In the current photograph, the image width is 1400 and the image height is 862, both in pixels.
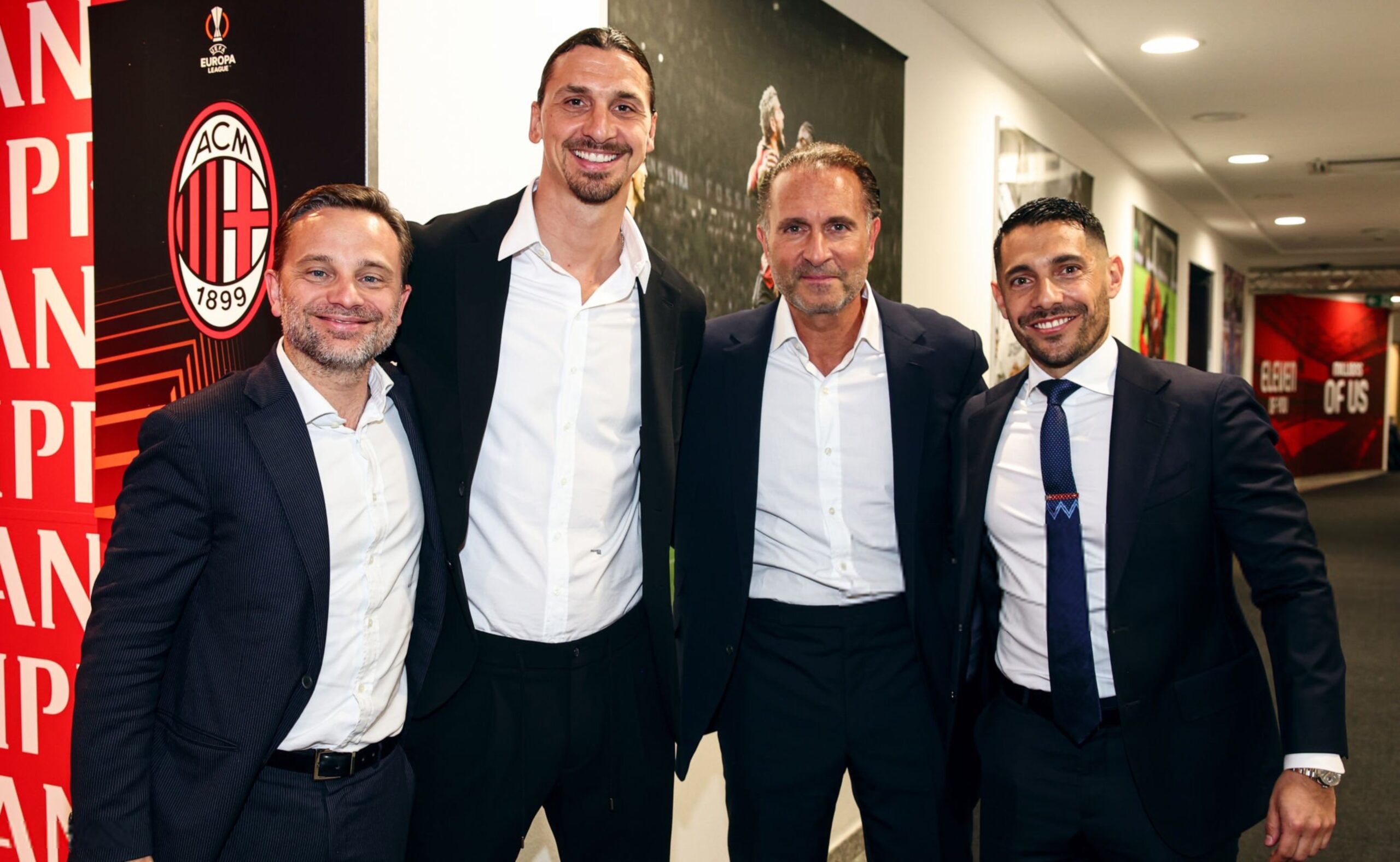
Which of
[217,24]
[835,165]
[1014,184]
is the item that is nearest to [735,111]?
[835,165]

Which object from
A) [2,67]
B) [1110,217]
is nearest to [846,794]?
[2,67]

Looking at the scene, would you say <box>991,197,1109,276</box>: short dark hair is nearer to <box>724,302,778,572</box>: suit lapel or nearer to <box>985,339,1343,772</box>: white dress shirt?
<box>985,339,1343,772</box>: white dress shirt

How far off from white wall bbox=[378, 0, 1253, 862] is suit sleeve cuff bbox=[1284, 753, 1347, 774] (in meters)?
1.72

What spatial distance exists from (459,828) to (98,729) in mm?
673

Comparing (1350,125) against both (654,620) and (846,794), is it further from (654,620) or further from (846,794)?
(654,620)

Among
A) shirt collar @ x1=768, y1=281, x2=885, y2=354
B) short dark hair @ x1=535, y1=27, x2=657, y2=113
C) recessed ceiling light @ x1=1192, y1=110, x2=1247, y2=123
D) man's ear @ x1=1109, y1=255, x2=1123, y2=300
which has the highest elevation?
recessed ceiling light @ x1=1192, y1=110, x2=1247, y2=123

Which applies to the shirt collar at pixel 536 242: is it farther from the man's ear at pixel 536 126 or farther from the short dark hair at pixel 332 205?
the short dark hair at pixel 332 205

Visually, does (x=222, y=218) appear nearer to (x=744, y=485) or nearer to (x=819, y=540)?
(x=744, y=485)

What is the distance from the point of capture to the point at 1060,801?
6.47 feet

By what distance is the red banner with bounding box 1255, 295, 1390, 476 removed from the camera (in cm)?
1809

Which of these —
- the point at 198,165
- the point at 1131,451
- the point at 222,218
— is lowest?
the point at 1131,451

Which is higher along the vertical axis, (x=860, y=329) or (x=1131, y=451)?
(x=860, y=329)

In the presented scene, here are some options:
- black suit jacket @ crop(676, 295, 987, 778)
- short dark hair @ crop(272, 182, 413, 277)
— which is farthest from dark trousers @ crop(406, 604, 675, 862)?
short dark hair @ crop(272, 182, 413, 277)

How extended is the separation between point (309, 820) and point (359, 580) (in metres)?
0.38
